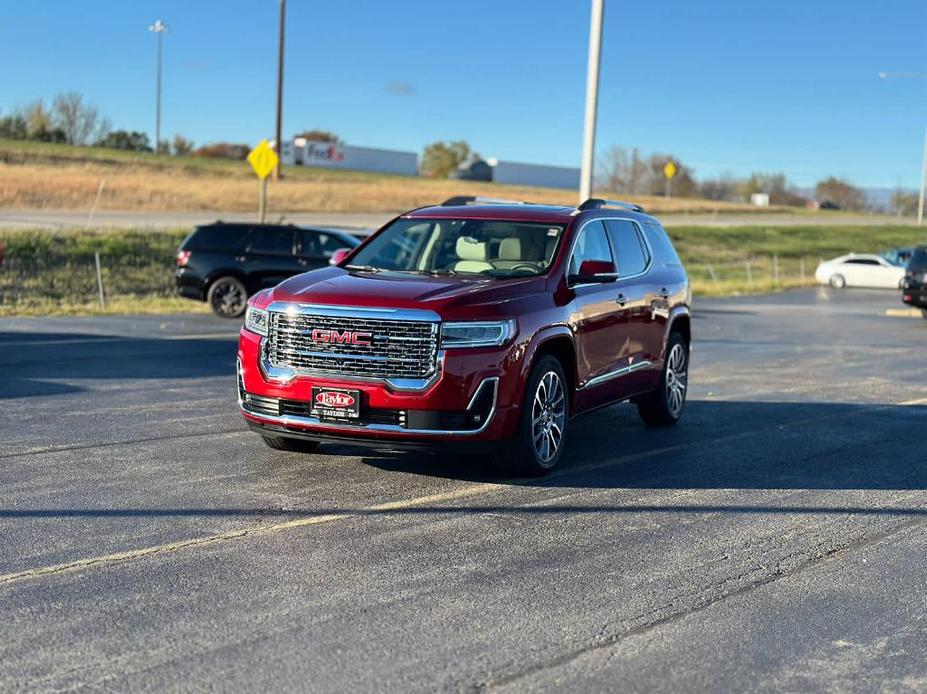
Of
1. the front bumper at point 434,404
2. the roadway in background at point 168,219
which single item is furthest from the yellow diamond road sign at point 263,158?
the front bumper at point 434,404

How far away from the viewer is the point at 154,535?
6664 millimetres

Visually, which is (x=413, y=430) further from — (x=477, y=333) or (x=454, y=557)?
(x=454, y=557)

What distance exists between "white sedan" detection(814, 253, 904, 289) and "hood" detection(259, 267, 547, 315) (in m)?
36.9

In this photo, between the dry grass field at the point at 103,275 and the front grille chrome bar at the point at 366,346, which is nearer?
the front grille chrome bar at the point at 366,346

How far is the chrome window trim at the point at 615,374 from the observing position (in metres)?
9.34

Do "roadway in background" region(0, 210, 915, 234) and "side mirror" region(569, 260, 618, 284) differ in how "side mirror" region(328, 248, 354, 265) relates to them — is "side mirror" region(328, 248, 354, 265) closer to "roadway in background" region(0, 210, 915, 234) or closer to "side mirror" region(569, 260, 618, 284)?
"side mirror" region(569, 260, 618, 284)

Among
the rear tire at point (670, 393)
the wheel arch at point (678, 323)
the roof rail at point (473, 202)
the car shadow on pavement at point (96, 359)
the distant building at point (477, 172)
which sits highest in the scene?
the distant building at point (477, 172)

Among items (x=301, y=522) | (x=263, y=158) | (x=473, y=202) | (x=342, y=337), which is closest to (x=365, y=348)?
(x=342, y=337)

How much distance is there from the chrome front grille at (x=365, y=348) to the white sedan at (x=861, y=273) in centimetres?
3785

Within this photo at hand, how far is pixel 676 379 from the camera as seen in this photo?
11.2 metres

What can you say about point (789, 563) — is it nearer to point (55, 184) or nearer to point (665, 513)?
point (665, 513)

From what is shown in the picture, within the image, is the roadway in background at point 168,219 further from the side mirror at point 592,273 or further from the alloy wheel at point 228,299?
the side mirror at point 592,273

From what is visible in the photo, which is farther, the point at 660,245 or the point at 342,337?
the point at 660,245

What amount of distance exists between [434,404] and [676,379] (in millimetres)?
3967
